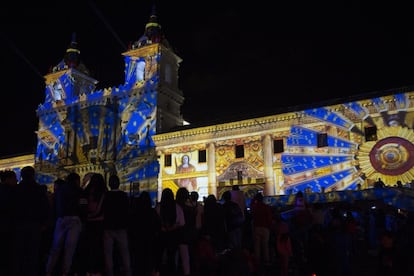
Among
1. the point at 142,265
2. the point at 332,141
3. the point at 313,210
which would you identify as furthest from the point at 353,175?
the point at 142,265

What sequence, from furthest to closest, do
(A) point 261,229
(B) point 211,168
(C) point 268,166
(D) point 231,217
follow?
1. (B) point 211,168
2. (C) point 268,166
3. (A) point 261,229
4. (D) point 231,217

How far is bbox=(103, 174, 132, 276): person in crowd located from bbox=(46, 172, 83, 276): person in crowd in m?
0.54

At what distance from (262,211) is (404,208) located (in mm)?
9129

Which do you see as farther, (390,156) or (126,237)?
(390,156)

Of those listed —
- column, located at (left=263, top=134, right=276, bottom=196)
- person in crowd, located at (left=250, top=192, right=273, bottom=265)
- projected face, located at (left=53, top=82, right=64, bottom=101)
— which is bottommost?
person in crowd, located at (left=250, top=192, right=273, bottom=265)

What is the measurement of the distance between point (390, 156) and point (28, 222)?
2179cm

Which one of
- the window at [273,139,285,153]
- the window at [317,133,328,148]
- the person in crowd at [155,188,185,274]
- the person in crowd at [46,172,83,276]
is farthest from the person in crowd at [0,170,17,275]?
the window at [273,139,285,153]

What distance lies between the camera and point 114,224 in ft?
25.4

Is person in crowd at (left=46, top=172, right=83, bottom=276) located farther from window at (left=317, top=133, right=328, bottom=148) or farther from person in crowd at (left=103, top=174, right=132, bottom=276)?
window at (left=317, top=133, right=328, bottom=148)

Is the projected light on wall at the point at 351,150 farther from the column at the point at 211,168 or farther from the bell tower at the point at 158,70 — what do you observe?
the bell tower at the point at 158,70

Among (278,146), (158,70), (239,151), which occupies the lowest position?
(239,151)

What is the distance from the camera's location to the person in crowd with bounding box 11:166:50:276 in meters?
7.26

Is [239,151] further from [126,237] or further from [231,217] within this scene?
[126,237]

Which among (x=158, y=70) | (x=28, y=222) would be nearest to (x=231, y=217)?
(x=28, y=222)
